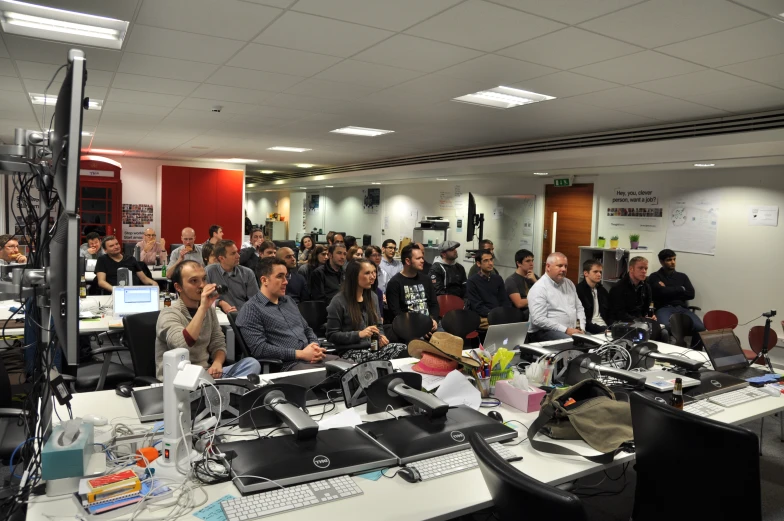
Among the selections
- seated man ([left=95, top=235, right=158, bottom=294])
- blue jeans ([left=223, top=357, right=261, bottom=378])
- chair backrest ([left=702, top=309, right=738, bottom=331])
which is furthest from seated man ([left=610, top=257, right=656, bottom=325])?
seated man ([left=95, top=235, right=158, bottom=294])

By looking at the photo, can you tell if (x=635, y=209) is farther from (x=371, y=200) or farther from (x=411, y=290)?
(x=371, y=200)

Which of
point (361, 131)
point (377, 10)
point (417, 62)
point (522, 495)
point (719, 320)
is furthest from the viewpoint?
point (361, 131)

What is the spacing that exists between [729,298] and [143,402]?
7492mm

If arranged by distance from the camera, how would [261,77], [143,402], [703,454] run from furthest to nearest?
[261,77]
[143,402]
[703,454]

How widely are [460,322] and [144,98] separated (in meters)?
4.14

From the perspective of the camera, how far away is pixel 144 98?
19.6 ft

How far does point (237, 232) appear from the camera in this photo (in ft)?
43.3

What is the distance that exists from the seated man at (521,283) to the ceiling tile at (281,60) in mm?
3366

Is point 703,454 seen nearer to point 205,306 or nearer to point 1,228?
point 205,306

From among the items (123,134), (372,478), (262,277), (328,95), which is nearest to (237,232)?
(123,134)

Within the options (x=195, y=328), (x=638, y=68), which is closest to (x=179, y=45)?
(x=195, y=328)

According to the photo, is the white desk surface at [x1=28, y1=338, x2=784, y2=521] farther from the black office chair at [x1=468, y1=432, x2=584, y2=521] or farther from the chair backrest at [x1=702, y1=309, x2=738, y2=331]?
the chair backrest at [x1=702, y1=309, x2=738, y2=331]

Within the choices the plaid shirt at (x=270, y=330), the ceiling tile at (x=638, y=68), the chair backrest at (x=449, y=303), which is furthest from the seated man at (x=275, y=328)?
the ceiling tile at (x=638, y=68)

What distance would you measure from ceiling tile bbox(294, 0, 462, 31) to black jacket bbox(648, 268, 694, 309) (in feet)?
18.0
